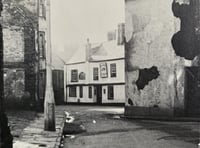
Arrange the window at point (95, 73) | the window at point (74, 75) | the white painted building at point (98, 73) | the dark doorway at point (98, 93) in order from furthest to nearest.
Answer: the window at point (74, 75)
the window at point (95, 73)
the dark doorway at point (98, 93)
the white painted building at point (98, 73)

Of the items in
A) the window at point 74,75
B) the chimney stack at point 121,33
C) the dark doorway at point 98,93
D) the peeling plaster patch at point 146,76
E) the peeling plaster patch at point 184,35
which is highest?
the chimney stack at point 121,33

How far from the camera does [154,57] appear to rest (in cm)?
1734

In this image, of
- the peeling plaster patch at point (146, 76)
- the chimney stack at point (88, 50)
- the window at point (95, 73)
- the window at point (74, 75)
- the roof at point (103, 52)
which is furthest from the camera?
the window at point (74, 75)

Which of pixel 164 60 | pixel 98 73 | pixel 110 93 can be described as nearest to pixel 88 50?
pixel 98 73

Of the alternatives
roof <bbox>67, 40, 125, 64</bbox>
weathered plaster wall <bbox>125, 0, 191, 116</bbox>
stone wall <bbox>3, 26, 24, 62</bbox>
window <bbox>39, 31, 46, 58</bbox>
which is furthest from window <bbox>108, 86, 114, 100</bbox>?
stone wall <bbox>3, 26, 24, 62</bbox>

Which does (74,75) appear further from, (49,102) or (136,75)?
(49,102)

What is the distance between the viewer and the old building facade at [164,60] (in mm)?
16250

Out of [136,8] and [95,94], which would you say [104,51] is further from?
[136,8]

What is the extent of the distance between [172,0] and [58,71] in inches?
1015

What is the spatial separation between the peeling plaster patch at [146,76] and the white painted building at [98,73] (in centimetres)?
1358

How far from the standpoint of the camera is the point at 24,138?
29.4ft

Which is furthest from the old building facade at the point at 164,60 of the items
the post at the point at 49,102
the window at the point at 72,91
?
the window at the point at 72,91

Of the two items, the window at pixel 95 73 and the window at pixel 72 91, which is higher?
the window at pixel 95 73

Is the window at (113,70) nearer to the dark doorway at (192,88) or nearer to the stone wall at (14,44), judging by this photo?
the stone wall at (14,44)
